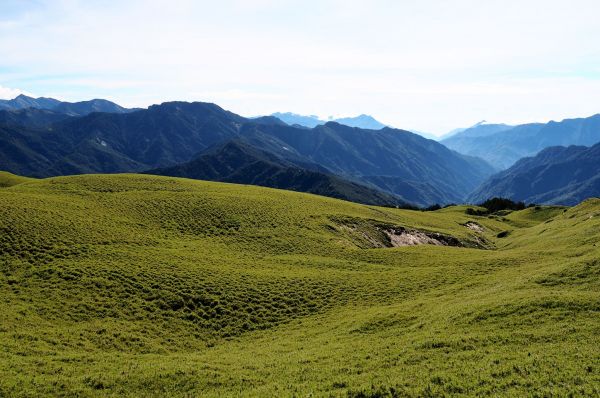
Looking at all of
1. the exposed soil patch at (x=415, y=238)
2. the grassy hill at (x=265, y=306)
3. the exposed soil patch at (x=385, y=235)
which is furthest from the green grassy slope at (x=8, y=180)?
the exposed soil patch at (x=415, y=238)

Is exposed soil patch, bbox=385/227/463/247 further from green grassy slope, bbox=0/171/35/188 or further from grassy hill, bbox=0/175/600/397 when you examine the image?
green grassy slope, bbox=0/171/35/188

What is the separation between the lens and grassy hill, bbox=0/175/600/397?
25094 millimetres

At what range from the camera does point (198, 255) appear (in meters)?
54.6

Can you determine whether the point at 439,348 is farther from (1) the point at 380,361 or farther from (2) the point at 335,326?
(2) the point at 335,326

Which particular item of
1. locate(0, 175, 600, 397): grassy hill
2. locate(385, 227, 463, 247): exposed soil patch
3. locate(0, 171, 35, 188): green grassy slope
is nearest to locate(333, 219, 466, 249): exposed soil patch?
locate(385, 227, 463, 247): exposed soil patch

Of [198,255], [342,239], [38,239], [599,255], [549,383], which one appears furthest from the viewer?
[342,239]

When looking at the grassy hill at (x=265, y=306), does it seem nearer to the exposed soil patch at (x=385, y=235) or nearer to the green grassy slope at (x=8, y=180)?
the exposed soil patch at (x=385, y=235)

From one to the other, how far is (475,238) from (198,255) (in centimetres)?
6462

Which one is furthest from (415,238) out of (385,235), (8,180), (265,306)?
(8,180)

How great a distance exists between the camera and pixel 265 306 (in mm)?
42875

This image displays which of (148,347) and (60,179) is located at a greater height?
(60,179)

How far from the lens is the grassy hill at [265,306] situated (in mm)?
25094

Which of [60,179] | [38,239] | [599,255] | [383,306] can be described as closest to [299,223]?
[383,306]

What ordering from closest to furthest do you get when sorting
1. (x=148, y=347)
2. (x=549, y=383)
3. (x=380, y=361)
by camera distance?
A: (x=549, y=383), (x=380, y=361), (x=148, y=347)
